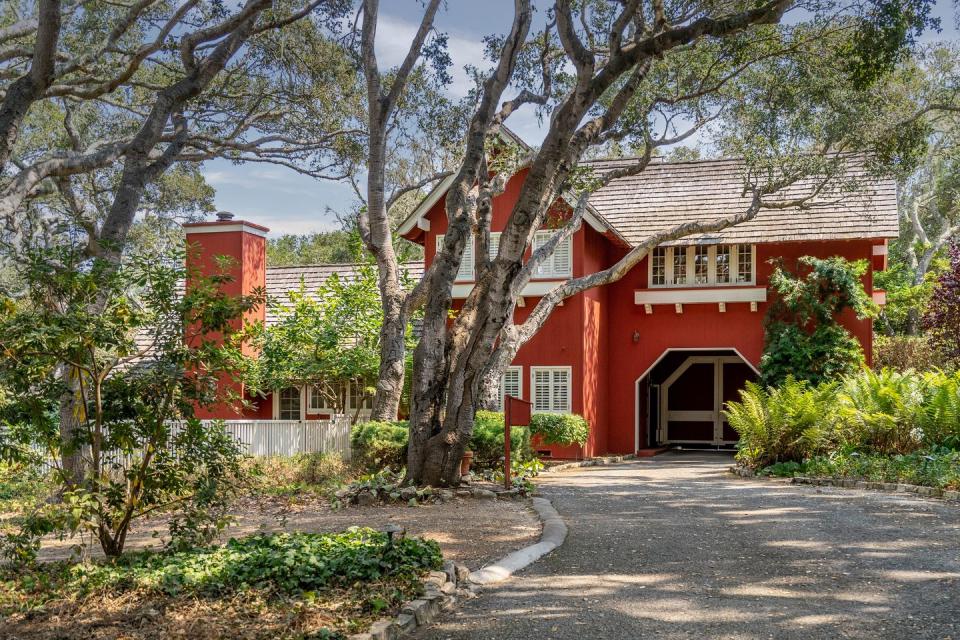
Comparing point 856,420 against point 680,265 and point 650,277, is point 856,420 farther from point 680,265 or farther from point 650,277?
point 650,277

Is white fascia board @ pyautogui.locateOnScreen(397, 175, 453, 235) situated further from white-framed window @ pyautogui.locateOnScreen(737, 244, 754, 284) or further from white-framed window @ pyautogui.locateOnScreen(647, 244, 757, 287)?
white-framed window @ pyautogui.locateOnScreen(737, 244, 754, 284)

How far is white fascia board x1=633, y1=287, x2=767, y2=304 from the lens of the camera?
21875 millimetres

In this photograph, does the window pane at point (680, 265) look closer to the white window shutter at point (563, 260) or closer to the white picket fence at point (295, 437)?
the white window shutter at point (563, 260)

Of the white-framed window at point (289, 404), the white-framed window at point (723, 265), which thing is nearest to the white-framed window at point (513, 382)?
the white-framed window at point (723, 265)

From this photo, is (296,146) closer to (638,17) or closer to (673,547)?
(638,17)

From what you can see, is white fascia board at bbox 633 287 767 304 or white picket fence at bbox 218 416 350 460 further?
white fascia board at bbox 633 287 767 304

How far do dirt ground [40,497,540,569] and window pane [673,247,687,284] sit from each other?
1208 cm

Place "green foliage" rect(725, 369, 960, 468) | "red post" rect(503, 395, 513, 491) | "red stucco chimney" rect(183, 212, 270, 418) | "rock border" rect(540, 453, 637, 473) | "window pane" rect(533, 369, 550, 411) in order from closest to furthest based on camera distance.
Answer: "red post" rect(503, 395, 513, 491), "green foliage" rect(725, 369, 960, 468), "rock border" rect(540, 453, 637, 473), "window pane" rect(533, 369, 550, 411), "red stucco chimney" rect(183, 212, 270, 418)

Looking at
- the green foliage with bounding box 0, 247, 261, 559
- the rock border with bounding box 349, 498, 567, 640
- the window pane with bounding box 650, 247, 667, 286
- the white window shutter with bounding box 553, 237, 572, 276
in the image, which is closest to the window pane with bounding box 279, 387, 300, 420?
the white window shutter with bounding box 553, 237, 572, 276

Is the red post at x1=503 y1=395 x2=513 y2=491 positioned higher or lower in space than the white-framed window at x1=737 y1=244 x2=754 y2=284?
lower

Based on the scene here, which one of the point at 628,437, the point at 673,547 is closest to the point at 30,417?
the point at 673,547

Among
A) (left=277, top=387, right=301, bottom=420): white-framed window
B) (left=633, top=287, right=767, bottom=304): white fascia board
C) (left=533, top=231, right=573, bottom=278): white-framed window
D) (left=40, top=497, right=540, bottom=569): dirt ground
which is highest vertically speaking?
(left=533, top=231, right=573, bottom=278): white-framed window

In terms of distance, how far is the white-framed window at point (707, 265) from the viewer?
2225 cm

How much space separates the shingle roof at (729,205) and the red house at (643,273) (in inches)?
1.4
